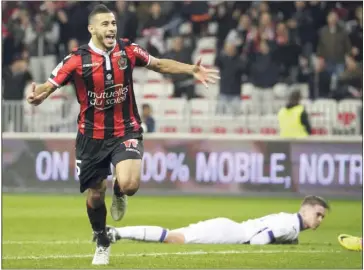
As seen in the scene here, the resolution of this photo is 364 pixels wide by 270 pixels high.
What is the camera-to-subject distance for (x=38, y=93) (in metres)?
10.7

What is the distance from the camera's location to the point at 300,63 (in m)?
23.9

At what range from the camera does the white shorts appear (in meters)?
13.2

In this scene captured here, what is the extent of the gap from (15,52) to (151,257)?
14.2m

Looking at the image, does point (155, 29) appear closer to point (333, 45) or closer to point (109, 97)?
point (333, 45)

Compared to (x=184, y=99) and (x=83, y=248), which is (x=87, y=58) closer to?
(x=83, y=248)

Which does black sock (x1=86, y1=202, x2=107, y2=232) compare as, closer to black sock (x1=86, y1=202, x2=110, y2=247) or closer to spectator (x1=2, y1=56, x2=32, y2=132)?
black sock (x1=86, y1=202, x2=110, y2=247)

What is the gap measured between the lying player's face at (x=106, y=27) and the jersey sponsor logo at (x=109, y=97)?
1.39 ft

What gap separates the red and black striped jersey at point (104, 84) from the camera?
10930 mm

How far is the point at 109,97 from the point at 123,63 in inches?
14.0

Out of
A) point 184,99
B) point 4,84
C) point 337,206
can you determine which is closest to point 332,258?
point 337,206

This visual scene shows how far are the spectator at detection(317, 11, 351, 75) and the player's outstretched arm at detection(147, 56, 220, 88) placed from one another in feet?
40.9

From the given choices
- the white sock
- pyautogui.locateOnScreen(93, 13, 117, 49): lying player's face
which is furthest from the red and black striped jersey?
the white sock

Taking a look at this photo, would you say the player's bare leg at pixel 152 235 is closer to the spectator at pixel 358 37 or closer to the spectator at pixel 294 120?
the spectator at pixel 294 120

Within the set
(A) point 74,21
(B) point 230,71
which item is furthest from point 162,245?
(A) point 74,21
